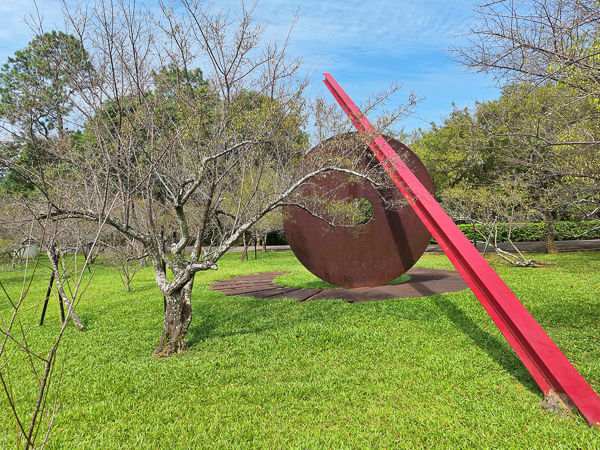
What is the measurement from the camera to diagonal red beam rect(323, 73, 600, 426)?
325cm

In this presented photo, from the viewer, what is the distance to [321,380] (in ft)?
13.3

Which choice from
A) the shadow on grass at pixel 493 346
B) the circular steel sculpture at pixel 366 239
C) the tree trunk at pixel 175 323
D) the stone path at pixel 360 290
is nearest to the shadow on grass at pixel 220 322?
the tree trunk at pixel 175 323

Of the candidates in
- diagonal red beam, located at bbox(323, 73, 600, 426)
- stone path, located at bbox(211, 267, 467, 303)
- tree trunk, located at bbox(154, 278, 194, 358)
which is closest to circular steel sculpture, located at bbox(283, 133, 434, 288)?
stone path, located at bbox(211, 267, 467, 303)

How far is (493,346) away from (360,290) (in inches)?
139

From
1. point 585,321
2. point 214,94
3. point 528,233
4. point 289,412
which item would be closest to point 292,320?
point 289,412

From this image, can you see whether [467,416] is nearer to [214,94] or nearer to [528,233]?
[214,94]

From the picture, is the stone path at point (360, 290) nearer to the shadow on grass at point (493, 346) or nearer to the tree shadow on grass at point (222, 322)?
the tree shadow on grass at point (222, 322)

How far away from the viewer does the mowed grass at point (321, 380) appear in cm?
310

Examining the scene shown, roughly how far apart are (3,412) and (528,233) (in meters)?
22.0

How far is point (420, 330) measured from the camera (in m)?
5.55

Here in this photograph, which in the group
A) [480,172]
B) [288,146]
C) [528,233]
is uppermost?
[480,172]

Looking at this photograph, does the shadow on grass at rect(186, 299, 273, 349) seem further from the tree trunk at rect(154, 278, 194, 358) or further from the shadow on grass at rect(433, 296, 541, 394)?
the shadow on grass at rect(433, 296, 541, 394)

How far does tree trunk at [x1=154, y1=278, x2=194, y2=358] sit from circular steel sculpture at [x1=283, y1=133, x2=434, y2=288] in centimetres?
335

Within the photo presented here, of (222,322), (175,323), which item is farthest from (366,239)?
(175,323)
